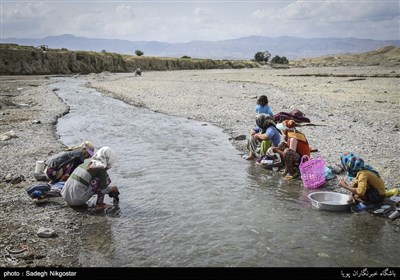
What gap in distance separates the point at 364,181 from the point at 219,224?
3.22 meters

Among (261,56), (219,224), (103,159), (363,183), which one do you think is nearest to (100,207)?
(103,159)

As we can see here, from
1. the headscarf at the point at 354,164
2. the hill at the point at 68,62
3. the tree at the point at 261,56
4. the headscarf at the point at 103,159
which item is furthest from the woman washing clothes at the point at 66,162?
the tree at the point at 261,56

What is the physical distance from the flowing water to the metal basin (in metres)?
0.14

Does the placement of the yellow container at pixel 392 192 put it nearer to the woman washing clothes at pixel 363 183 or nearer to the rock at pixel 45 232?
the woman washing clothes at pixel 363 183

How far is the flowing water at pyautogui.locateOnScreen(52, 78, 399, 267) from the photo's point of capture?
6059 millimetres

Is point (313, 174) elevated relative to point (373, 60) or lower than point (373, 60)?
lower

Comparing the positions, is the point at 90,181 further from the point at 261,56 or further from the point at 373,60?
the point at 261,56

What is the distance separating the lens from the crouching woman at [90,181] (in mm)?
7590

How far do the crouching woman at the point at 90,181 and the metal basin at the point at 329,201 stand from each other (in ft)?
15.4

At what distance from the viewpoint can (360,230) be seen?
23.0 feet

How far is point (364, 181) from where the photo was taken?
743 cm

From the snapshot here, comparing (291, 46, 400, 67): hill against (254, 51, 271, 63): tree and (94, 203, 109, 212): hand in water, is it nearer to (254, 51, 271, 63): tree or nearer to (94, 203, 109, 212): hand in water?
(254, 51, 271, 63): tree

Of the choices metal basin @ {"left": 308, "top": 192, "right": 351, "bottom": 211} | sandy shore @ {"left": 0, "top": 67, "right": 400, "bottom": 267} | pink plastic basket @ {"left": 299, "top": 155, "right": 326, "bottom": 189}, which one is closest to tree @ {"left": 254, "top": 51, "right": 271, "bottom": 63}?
sandy shore @ {"left": 0, "top": 67, "right": 400, "bottom": 267}

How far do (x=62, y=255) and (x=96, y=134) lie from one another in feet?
38.4
